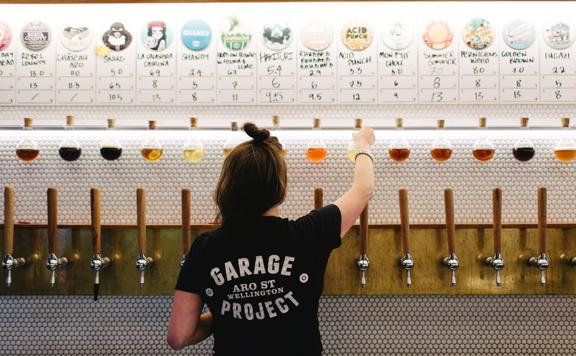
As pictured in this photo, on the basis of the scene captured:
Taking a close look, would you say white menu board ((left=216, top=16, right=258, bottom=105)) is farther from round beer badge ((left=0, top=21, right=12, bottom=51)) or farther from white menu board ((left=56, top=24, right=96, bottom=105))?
round beer badge ((left=0, top=21, right=12, bottom=51))

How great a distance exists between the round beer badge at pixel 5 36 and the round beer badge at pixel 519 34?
2.79 meters

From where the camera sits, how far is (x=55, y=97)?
293 centimetres

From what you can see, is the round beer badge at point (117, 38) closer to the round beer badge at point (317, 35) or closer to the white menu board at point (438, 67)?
the round beer badge at point (317, 35)

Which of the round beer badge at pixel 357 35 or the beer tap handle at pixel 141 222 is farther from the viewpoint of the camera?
the round beer badge at pixel 357 35

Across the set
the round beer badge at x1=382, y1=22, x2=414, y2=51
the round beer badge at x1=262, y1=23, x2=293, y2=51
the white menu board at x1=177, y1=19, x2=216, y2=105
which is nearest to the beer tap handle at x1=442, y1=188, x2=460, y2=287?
the round beer badge at x1=382, y1=22, x2=414, y2=51

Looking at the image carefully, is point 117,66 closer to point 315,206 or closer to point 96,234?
point 96,234

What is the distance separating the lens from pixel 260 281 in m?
1.52

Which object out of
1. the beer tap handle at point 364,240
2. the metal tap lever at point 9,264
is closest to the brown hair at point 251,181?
the beer tap handle at point 364,240

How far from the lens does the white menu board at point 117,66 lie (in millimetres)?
2920

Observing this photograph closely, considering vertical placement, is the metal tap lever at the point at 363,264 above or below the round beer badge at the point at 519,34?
below

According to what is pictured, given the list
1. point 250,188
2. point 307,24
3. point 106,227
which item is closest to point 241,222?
point 250,188

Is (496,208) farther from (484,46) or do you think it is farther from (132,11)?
(132,11)

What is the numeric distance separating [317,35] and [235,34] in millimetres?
460

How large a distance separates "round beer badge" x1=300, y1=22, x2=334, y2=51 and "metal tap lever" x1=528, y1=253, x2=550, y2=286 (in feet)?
5.00
